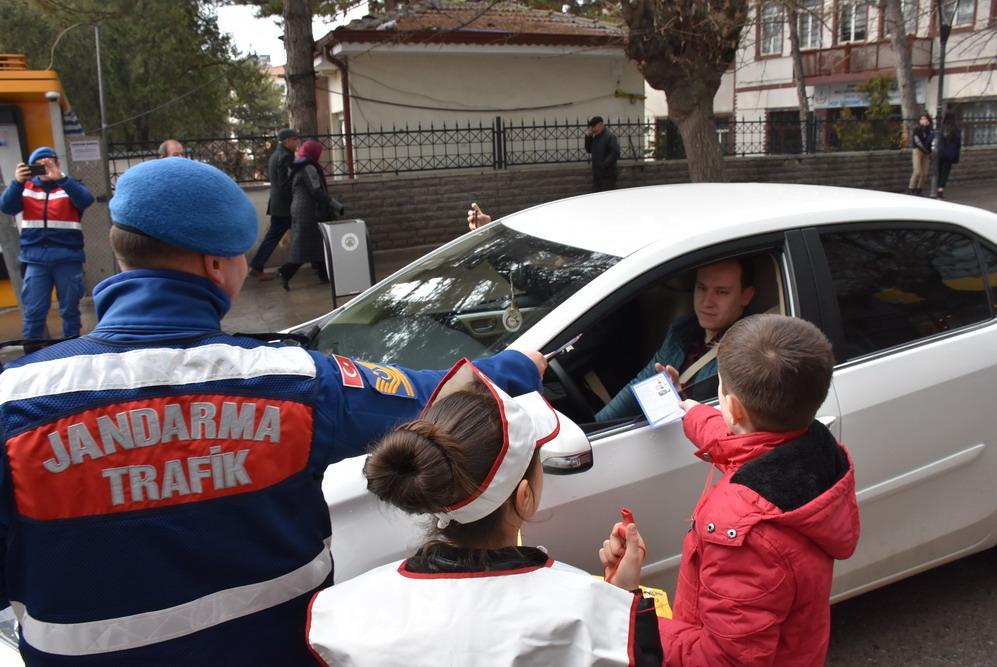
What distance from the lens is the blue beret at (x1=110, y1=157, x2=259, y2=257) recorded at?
137 cm

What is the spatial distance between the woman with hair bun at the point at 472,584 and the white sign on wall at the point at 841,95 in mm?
32159

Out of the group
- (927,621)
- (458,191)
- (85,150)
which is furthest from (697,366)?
(458,191)

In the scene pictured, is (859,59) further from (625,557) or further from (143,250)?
(143,250)

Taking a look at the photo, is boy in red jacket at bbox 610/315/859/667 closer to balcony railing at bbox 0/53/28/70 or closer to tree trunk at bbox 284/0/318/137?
balcony railing at bbox 0/53/28/70

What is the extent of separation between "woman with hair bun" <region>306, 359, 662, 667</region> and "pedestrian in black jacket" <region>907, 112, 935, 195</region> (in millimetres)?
17126

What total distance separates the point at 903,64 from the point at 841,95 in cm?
1250

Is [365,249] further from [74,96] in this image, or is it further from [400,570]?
[74,96]

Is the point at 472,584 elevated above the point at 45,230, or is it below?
below

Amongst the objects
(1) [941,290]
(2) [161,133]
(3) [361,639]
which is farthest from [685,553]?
(2) [161,133]

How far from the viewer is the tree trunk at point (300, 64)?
11383 mm

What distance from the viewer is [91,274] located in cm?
1022

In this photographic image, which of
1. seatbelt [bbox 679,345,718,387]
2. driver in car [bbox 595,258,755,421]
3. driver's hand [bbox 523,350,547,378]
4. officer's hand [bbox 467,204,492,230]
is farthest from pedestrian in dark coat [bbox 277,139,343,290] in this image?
driver's hand [bbox 523,350,547,378]

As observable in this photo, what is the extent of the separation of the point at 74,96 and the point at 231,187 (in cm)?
2328

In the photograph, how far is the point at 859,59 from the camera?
2984cm
